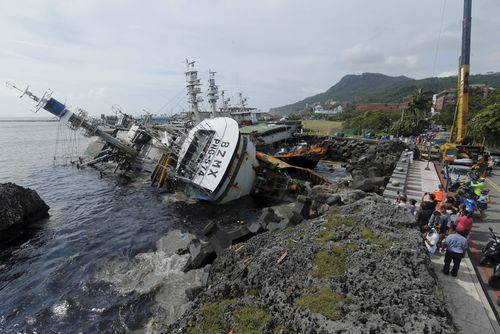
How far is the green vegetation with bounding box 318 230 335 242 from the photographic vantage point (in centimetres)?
891

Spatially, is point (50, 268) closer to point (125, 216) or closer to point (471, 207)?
point (125, 216)

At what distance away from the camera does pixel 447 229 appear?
31.8 ft

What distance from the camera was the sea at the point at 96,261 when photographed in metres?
10.4

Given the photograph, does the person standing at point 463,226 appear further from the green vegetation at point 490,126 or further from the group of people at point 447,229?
the green vegetation at point 490,126

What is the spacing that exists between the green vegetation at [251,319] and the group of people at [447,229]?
533 centimetres

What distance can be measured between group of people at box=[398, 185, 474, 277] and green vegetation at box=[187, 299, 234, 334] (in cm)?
619

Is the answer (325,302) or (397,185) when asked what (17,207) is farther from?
(397,185)

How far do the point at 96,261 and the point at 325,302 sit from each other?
12489 mm

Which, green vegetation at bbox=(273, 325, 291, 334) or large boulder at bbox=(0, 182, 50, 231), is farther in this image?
large boulder at bbox=(0, 182, 50, 231)

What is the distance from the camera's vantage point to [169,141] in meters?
24.8

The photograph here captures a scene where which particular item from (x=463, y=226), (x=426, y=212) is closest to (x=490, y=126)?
(x=426, y=212)

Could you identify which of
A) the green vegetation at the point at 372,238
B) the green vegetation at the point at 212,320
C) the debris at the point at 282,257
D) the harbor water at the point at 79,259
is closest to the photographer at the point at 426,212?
the green vegetation at the point at 372,238

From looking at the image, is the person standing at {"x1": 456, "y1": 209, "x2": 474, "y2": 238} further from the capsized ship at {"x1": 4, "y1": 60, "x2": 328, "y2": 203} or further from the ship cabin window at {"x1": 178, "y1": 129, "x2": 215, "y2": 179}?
the ship cabin window at {"x1": 178, "y1": 129, "x2": 215, "y2": 179}

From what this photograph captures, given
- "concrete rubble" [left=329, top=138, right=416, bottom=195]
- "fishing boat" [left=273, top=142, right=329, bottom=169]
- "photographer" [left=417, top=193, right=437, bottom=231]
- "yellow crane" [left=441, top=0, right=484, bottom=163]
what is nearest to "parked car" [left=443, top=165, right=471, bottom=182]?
"concrete rubble" [left=329, top=138, right=416, bottom=195]
